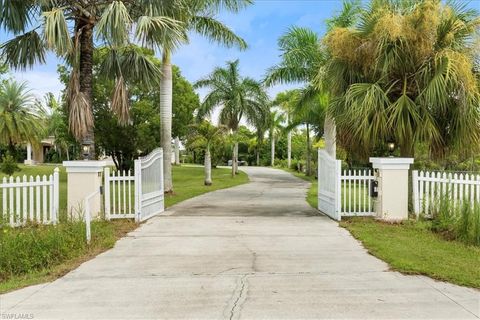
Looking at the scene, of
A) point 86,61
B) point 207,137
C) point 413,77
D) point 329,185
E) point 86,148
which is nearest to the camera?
point 86,148

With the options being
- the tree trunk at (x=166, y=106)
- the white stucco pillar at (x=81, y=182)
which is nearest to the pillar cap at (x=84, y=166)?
the white stucco pillar at (x=81, y=182)

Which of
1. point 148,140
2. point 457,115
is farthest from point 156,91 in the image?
point 457,115

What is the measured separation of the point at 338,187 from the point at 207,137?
54.1 feet

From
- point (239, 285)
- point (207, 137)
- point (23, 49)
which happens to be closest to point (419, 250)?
point (239, 285)

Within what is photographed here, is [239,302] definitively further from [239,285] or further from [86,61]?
[86,61]

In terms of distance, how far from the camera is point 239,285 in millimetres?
6039

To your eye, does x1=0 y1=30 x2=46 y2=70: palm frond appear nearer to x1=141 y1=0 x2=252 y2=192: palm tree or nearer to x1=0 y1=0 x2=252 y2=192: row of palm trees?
x1=0 y1=0 x2=252 y2=192: row of palm trees

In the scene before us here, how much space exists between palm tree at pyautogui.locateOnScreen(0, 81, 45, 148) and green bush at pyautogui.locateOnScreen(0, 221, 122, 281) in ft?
101

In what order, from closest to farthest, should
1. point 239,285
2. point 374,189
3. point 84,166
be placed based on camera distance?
point 239,285 → point 84,166 → point 374,189

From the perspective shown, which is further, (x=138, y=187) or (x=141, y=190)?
(x=141, y=190)

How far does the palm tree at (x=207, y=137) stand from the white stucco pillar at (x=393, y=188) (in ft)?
53.3

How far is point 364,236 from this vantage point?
9453 millimetres

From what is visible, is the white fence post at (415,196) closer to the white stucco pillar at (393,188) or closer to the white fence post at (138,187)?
the white stucco pillar at (393,188)

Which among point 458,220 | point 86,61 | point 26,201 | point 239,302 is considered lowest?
point 239,302
